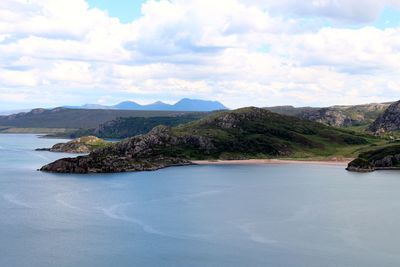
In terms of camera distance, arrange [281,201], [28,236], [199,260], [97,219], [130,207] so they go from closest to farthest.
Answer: [199,260]
[28,236]
[97,219]
[130,207]
[281,201]

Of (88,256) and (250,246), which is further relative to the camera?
(250,246)

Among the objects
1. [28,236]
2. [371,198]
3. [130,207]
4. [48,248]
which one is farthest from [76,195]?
[371,198]

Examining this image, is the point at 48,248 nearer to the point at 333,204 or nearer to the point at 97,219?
the point at 97,219

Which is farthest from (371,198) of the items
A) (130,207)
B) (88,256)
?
(88,256)

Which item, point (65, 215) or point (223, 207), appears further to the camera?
point (223, 207)

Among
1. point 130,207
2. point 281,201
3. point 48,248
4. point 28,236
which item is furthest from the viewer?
point 281,201

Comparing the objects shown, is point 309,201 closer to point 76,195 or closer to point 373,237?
point 373,237
